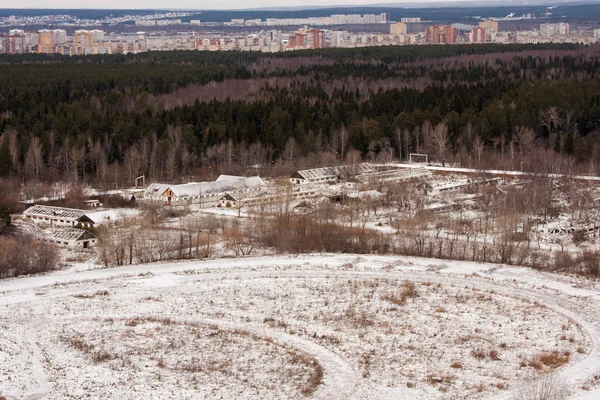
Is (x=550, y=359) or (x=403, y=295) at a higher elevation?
(x=550, y=359)

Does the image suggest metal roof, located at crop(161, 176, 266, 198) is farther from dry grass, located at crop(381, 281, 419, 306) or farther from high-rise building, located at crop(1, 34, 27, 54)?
high-rise building, located at crop(1, 34, 27, 54)

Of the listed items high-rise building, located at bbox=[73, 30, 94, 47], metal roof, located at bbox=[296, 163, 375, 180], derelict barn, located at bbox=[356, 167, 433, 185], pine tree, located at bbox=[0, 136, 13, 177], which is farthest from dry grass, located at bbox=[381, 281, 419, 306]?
high-rise building, located at bbox=[73, 30, 94, 47]

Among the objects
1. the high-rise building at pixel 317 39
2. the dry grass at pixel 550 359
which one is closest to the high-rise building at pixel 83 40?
the high-rise building at pixel 317 39

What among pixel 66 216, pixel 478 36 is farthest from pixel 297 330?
pixel 478 36

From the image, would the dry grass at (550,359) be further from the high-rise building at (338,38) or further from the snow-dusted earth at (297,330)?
the high-rise building at (338,38)

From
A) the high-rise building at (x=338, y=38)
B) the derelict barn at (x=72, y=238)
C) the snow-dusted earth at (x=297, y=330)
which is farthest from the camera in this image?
the high-rise building at (x=338, y=38)

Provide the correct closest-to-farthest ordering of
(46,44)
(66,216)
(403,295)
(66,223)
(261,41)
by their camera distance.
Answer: (403,295), (66,223), (66,216), (46,44), (261,41)

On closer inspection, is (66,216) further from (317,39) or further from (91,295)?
(317,39)
